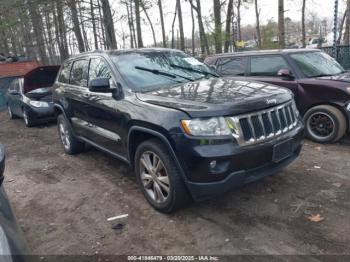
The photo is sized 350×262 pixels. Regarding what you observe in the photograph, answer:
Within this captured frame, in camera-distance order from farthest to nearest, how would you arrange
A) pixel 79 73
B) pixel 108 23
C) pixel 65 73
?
pixel 108 23, pixel 65 73, pixel 79 73

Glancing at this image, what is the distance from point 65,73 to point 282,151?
14.2 feet

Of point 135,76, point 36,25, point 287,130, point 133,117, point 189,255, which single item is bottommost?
point 189,255

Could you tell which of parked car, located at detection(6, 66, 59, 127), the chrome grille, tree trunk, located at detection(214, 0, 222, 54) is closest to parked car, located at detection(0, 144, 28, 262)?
the chrome grille

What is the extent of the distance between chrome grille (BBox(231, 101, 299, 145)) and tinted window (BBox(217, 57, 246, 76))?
11.2ft

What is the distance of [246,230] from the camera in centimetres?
327

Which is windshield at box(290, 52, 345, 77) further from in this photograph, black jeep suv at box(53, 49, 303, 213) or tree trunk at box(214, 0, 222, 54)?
tree trunk at box(214, 0, 222, 54)

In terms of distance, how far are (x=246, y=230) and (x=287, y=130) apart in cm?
121

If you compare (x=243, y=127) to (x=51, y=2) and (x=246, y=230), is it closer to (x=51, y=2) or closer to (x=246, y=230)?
(x=246, y=230)

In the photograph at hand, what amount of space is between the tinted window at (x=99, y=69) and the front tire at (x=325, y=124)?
3818mm

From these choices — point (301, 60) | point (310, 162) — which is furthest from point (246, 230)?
point (301, 60)

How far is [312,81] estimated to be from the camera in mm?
5824

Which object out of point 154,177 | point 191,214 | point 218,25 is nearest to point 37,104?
point 154,177

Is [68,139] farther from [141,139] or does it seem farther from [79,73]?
[141,139]

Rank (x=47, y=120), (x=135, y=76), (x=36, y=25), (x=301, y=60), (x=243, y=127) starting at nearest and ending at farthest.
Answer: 1. (x=243, y=127)
2. (x=135, y=76)
3. (x=301, y=60)
4. (x=47, y=120)
5. (x=36, y=25)
